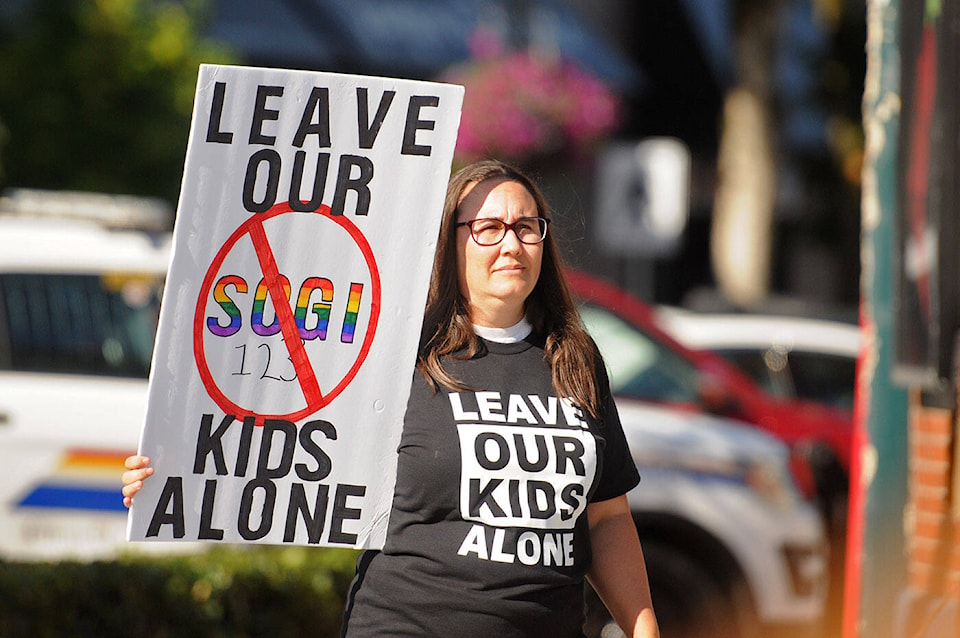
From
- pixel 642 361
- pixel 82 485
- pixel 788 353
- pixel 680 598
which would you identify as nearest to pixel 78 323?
pixel 82 485

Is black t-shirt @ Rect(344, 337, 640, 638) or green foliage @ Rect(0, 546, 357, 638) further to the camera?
green foliage @ Rect(0, 546, 357, 638)

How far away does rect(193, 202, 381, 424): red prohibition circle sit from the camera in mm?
3027

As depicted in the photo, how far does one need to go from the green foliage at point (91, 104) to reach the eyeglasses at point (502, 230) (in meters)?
10.9

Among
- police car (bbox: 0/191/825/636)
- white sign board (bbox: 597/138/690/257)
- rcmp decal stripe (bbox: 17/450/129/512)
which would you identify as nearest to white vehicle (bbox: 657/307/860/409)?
white sign board (bbox: 597/138/690/257)

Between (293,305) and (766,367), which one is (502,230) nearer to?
(293,305)

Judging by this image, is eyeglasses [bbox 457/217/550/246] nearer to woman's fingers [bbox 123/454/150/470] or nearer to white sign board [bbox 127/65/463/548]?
white sign board [bbox 127/65/463/548]

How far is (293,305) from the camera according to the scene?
3104mm

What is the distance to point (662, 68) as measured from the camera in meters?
22.1

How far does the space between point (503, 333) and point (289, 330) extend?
0.46m

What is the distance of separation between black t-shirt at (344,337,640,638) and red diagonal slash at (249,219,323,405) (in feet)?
0.72

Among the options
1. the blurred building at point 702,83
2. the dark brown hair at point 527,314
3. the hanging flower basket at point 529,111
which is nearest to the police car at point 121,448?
the dark brown hair at point 527,314

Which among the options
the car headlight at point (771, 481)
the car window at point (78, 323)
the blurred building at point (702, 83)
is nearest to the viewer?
the car window at point (78, 323)

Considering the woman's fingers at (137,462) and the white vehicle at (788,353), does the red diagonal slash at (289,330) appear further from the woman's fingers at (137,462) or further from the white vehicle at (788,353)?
the white vehicle at (788,353)

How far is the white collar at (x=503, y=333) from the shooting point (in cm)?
312
